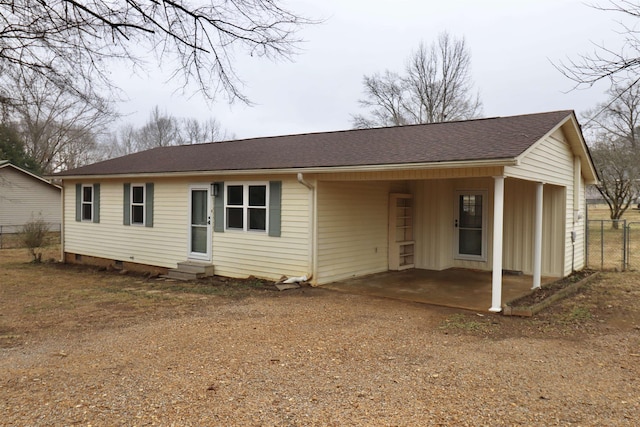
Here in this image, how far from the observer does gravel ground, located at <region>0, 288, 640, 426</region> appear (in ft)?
11.5

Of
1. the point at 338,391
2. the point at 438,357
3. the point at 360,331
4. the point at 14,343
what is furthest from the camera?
the point at 360,331

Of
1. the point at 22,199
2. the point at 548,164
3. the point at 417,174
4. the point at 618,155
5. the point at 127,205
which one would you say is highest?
the point at 618,155

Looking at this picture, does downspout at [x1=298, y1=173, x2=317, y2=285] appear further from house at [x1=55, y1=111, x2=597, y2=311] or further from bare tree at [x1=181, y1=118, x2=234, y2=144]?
bare tree at [x1=181, y1=118, x2=234, y2=144]

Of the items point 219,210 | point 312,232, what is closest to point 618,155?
point 312,232

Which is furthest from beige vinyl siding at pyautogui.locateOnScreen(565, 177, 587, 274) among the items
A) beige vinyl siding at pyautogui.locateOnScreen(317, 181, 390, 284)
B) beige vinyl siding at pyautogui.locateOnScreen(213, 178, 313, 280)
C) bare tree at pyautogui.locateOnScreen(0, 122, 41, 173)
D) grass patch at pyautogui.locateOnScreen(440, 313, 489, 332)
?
bare tree at pyautogui.locateOnScreen(0, 122, 41, 173)

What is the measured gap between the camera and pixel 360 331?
6035 mm

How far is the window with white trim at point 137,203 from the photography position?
40.0ft

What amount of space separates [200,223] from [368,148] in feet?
14.4

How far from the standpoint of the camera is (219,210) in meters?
10.5

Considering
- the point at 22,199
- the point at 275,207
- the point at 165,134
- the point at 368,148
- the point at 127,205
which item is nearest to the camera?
the point at 368,148

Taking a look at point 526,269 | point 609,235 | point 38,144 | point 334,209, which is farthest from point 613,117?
point 38,144

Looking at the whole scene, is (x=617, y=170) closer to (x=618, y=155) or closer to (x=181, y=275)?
(x=618, y=155)

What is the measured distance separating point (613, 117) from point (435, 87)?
35.3 feet

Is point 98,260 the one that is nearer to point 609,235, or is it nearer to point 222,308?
point 222,308
